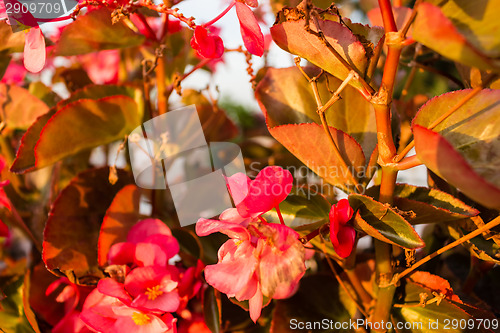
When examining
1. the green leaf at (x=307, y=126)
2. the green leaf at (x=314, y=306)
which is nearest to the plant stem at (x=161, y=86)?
the green leaf at (x=307, y=126)

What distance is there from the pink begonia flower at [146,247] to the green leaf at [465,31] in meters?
0.26

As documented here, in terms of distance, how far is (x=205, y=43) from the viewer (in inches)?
12.6

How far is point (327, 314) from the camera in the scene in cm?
40

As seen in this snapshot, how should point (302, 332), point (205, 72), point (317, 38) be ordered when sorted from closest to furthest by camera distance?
point (317, 38), point (302, 332), point (205, 72)

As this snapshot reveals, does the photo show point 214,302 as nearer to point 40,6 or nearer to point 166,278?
point 166,278

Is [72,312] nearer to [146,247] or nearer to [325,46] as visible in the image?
[146,247]

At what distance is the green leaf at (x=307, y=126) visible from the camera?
12.5 inches

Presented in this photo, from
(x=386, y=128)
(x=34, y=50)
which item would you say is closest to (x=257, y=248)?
(x=386, y=128)

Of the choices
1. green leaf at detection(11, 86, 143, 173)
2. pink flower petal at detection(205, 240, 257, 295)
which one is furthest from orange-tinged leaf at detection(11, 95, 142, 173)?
pink flower petal at detection(205, 240, 257, 295)

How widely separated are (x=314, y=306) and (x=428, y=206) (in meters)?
0.17

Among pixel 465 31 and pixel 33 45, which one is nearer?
pixel 465 31

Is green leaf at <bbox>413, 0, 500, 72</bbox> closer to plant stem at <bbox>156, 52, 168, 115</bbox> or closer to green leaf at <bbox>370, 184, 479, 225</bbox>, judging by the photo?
green leaf at <bbox>370, 184, 479, 225</bbox>

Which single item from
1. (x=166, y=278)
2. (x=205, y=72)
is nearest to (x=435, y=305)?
(x=166, y=278)

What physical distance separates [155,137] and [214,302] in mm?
184
